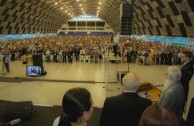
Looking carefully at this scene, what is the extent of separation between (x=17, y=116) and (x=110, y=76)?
32.1 ft

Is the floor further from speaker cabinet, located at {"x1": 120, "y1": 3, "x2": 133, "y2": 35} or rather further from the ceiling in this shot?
the ceiling

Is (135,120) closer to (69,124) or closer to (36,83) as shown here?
(69,124)

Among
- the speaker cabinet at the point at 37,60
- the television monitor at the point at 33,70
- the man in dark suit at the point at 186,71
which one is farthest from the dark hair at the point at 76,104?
the speaker cabinet at the point at 37,60

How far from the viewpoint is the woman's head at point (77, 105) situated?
254 cm

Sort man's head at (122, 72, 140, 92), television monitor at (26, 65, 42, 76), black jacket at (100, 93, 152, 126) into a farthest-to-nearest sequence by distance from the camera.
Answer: television monitor at (26, 65, 42, 76)
man's head at (122, 72, 140, 92)
black jacket at (100, 93, 152, 126)

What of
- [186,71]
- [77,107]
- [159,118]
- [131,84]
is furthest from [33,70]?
[159,118]

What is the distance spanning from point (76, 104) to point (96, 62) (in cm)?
2329

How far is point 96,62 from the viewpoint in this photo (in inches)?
1016

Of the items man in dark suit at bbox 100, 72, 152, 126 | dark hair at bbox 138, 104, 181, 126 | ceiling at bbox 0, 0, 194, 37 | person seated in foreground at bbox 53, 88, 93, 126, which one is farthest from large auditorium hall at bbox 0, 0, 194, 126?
dark hair at bbox 138, 104, 181, 126

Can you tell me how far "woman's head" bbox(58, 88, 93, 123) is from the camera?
2537mm

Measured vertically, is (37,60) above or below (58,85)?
above

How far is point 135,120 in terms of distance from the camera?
391 cm

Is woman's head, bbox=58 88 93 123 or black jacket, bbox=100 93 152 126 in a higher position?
woman's head, bbox=58 88 93 123

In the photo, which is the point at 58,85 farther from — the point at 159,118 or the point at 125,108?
the point at 159,118
